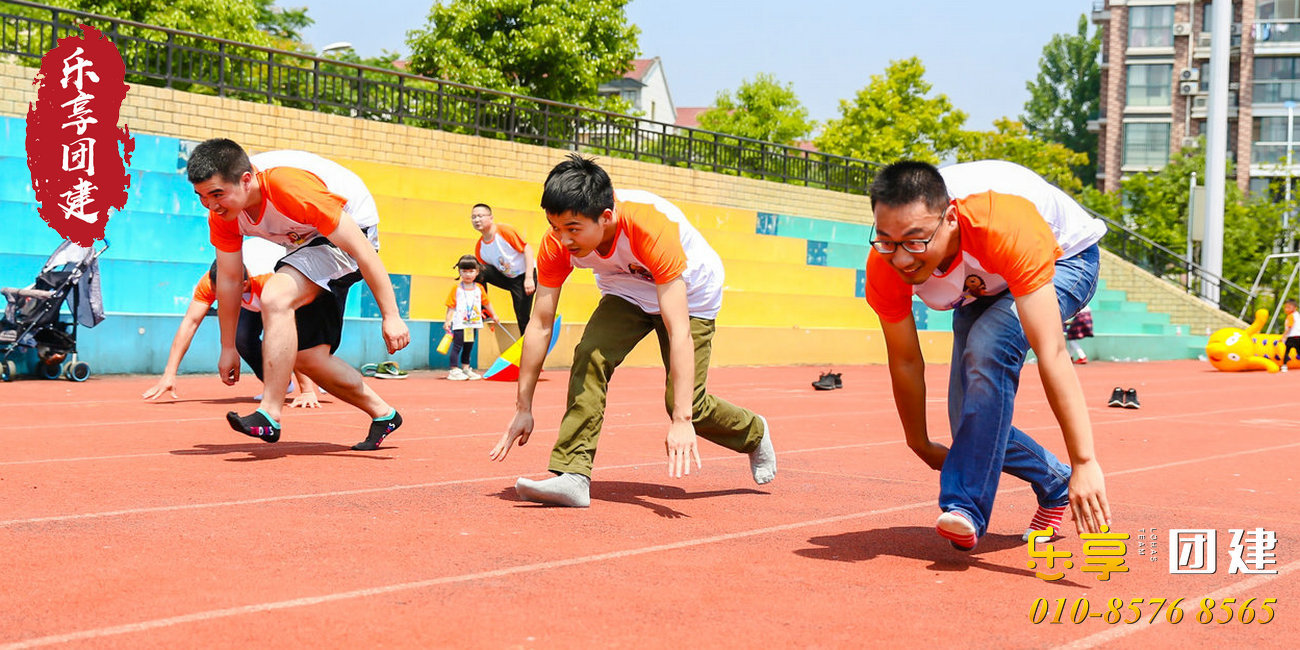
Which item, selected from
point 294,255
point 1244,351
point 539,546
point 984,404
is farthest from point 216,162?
point 1244,351

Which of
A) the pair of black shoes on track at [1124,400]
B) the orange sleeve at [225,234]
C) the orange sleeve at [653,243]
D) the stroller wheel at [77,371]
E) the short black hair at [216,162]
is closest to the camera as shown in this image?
the orange sleeve at [653,243]

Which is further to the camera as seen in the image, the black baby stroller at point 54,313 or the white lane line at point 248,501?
the black baby stroller at point 54,313

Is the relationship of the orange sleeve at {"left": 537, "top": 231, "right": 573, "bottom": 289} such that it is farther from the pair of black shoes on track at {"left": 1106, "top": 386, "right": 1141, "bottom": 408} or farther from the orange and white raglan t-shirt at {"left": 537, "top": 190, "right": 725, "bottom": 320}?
the pair of black shoes on track at {"left": 1106, "top": 386, "right": 1141, "bottom": 408}

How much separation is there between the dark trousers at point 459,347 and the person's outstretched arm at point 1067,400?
12.0 meters

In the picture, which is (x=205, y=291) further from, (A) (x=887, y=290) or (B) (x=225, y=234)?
(A) (x=887, y=290)

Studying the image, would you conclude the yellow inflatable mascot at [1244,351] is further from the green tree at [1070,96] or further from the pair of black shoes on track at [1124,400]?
the green tree at [1070,96]

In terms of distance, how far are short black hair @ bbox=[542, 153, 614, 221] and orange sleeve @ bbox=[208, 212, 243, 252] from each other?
2453 millimetres

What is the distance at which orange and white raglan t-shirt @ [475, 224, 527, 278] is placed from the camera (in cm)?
1580

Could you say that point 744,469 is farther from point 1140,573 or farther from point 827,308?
point 827,308

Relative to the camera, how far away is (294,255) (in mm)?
7180

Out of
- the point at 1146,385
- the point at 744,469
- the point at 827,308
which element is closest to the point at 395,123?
the point at 827,308

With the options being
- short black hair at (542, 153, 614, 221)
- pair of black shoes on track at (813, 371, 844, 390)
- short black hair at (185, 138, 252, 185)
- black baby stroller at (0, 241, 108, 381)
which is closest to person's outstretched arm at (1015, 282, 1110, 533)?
short black hair at (542, 153, 614, 221)

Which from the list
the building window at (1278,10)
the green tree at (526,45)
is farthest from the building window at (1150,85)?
the green tree at (526,45)

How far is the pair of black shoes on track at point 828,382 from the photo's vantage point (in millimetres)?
15953
